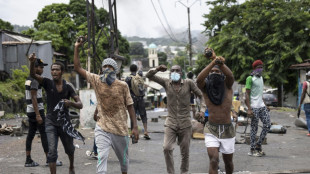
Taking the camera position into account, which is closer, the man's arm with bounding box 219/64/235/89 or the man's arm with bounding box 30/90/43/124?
the man's arm with bounding box 219/64/235/89

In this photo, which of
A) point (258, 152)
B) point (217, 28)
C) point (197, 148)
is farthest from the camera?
point (217, 28)

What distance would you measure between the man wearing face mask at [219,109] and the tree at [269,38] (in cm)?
2252

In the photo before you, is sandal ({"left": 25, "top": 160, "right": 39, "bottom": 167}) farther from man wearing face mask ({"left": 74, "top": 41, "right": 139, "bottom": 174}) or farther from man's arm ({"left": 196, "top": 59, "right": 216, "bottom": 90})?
man's arm ({"left": 196, "top": 59, "right": 216, "bottom": 90})

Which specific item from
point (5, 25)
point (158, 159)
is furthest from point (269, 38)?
point (5, 25)

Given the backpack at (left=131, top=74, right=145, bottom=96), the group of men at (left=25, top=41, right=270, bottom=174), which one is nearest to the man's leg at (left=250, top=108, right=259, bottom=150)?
the group of men at (left=25, top=41, right=270, bottom=174)

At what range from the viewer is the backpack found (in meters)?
11.1

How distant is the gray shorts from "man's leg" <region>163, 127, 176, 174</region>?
0.95 metres

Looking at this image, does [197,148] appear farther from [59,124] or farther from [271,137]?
[59,124]

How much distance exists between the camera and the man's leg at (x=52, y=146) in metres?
5.70

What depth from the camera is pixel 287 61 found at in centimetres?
2791

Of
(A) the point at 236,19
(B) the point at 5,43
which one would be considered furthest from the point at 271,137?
(B) the point at 5,43

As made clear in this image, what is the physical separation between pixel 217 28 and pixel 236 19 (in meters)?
3.21

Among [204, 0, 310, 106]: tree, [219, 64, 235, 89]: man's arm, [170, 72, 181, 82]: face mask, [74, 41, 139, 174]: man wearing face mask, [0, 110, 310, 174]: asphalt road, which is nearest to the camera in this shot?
[74, 41, 139, 174]: man wearing face mask

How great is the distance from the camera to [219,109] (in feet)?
18.1
